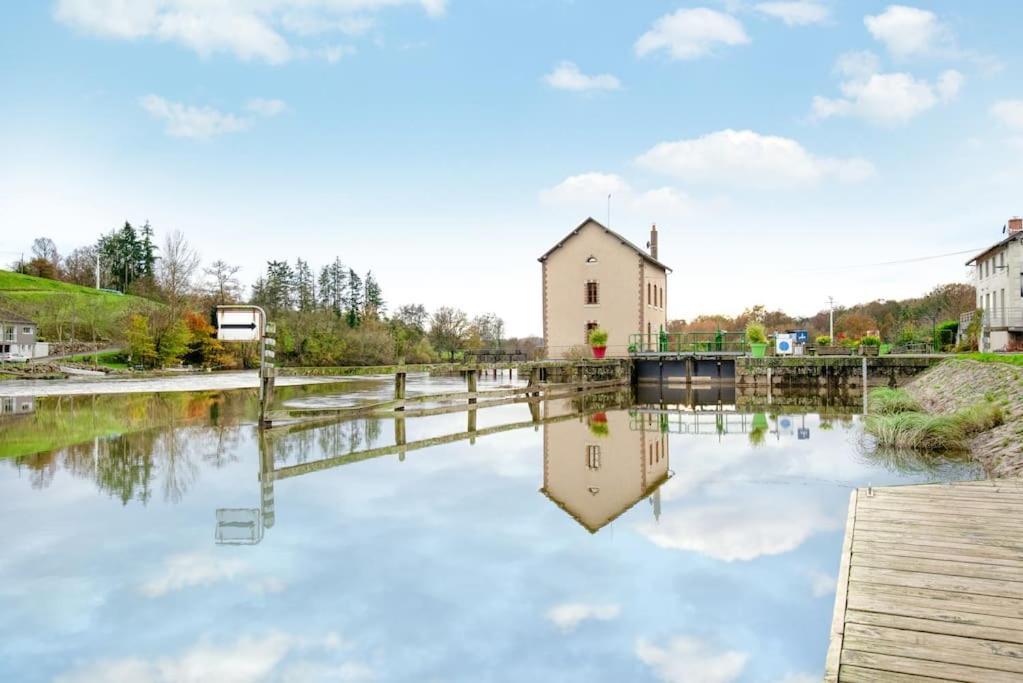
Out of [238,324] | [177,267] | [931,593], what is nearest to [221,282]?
[177,267]

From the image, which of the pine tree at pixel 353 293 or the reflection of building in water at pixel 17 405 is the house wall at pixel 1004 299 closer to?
the reflection of building in water at pixel 17 405

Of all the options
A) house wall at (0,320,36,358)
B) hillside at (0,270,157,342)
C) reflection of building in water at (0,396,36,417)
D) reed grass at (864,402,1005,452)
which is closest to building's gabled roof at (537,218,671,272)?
reflection of building in water at (0,396,36,417)

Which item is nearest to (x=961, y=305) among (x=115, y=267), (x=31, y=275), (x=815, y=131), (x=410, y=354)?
(x=815, y=131)

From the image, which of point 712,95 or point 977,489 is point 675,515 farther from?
point 712,95

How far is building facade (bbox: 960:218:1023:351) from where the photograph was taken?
30750 mm

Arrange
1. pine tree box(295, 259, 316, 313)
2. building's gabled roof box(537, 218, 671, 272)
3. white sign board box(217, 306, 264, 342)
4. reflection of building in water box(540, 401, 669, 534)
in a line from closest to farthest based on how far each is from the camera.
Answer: reflection of building in water box(540, 401, 669, 534) → white sign board box(217, 306, 264, 342) → building's gabled roof box(537, 218, 671, 272) → pine tree box(295, 259, 316, 313)

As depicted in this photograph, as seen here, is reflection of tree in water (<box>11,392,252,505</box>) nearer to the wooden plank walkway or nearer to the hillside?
the wooden plank walkway

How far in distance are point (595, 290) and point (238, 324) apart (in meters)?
25.0

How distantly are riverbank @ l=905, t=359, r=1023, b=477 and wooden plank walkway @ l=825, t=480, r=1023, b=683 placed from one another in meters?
2.81

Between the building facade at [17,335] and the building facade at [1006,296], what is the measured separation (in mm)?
57956

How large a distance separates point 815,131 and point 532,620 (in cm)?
2801

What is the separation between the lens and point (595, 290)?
113ft

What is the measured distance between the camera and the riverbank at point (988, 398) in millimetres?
8109

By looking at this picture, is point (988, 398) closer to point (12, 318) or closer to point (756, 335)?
point (756, 335)
